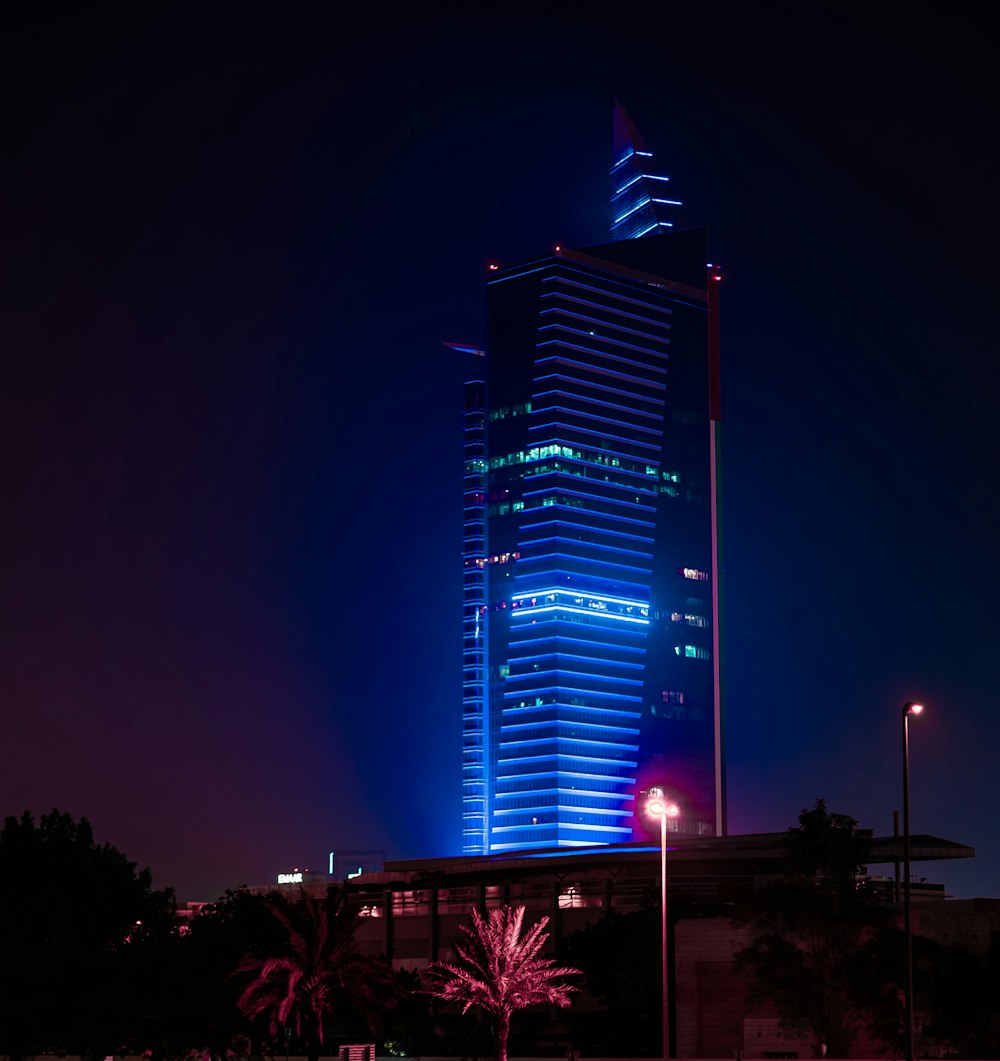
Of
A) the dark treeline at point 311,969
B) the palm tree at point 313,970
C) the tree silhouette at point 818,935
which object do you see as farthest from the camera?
the tree silhouette at point 818,935

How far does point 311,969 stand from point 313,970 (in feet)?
0.35

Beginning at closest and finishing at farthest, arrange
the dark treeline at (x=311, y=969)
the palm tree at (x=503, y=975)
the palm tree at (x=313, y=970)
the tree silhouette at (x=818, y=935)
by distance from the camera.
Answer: the palm tree at (x=313, y=970) < the palm tree at (x=503, y=975) < the dark treeline at (x=311, y=969) < the tree silhouette at (x=818, y=935)

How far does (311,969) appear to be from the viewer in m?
78.1

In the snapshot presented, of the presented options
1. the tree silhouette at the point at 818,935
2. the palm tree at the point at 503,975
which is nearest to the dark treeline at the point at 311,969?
the tree silhouette at the point at 818,935

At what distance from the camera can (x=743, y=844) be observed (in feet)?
505

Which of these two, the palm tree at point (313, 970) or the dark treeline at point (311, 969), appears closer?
the palm tree at point (313, 970)

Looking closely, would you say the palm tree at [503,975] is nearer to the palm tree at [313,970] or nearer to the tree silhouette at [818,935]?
the palm tree at [313,970]

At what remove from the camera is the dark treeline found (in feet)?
260

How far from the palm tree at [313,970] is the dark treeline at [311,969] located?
10 cm

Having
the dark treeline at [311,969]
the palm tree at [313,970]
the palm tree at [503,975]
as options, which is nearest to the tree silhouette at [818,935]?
the dark treeline at [311,969]

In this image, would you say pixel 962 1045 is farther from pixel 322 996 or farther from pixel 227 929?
pixel 227 929

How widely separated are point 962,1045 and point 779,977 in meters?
9.23

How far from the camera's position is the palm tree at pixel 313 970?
77.6 meters

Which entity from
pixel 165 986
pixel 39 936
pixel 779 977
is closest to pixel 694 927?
pixel 779 977
